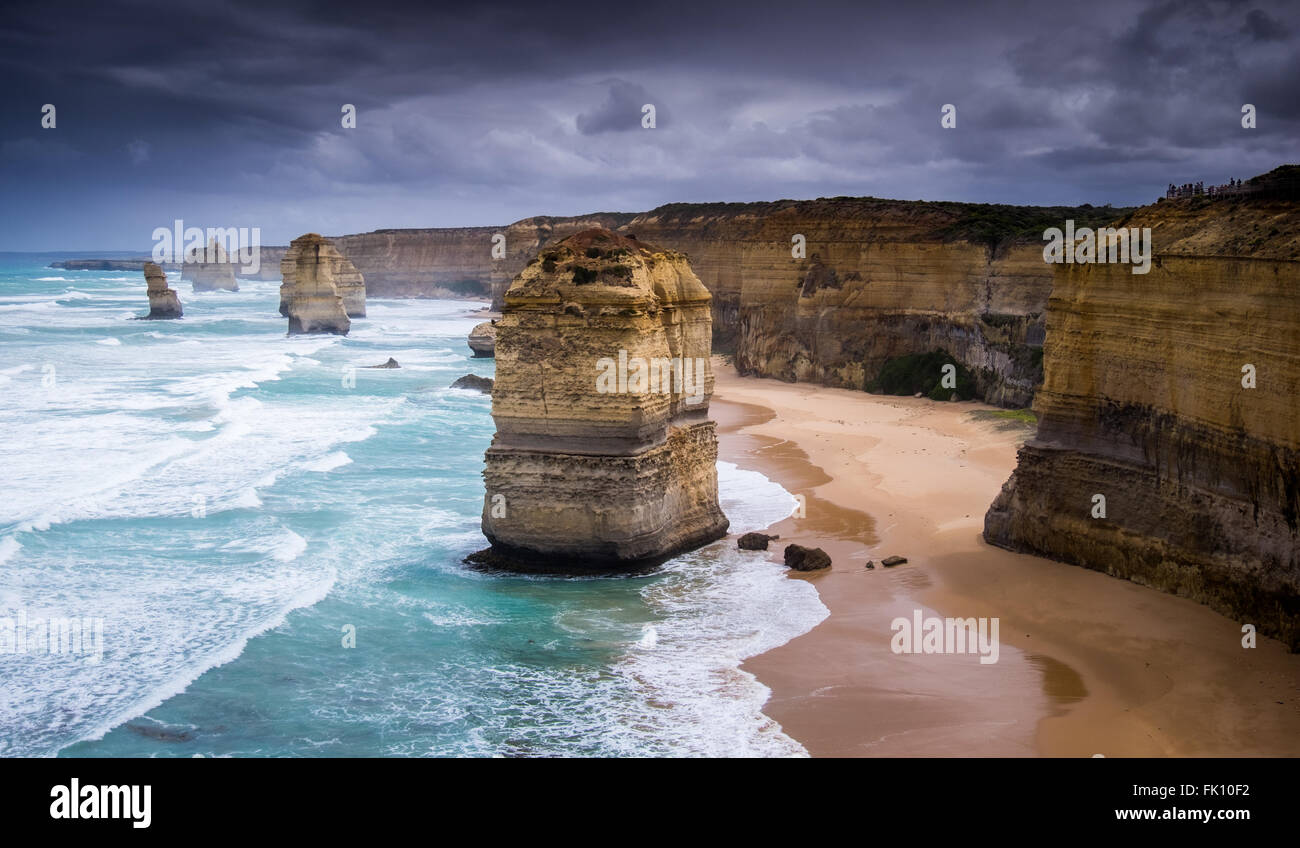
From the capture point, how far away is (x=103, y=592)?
16.9m

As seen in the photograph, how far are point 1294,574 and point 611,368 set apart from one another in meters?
9.56

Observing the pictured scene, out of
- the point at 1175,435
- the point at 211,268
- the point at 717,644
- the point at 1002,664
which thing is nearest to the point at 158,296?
the point at 211,268

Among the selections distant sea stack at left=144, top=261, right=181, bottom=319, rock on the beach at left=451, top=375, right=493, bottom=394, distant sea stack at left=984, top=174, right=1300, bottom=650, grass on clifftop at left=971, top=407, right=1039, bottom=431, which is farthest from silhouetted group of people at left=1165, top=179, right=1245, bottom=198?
distant sea stack at left=144, top=261, right=181, bottom=319

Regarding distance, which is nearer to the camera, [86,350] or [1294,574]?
[1294,574]

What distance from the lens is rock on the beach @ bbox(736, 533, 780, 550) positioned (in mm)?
19172

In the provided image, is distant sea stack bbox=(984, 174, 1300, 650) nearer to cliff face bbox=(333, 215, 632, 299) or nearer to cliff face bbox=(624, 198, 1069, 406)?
cliff face bbox=(624, 198, 1069, 406)

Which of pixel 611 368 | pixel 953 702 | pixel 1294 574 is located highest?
pixel 611 368

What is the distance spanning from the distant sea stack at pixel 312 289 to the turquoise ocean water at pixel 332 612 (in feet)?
106

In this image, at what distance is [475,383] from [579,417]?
80.2 feet

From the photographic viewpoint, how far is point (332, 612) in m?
16.2

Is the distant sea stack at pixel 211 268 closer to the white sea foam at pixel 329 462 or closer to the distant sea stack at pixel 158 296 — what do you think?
the distant sea stack at pixel 158 296
